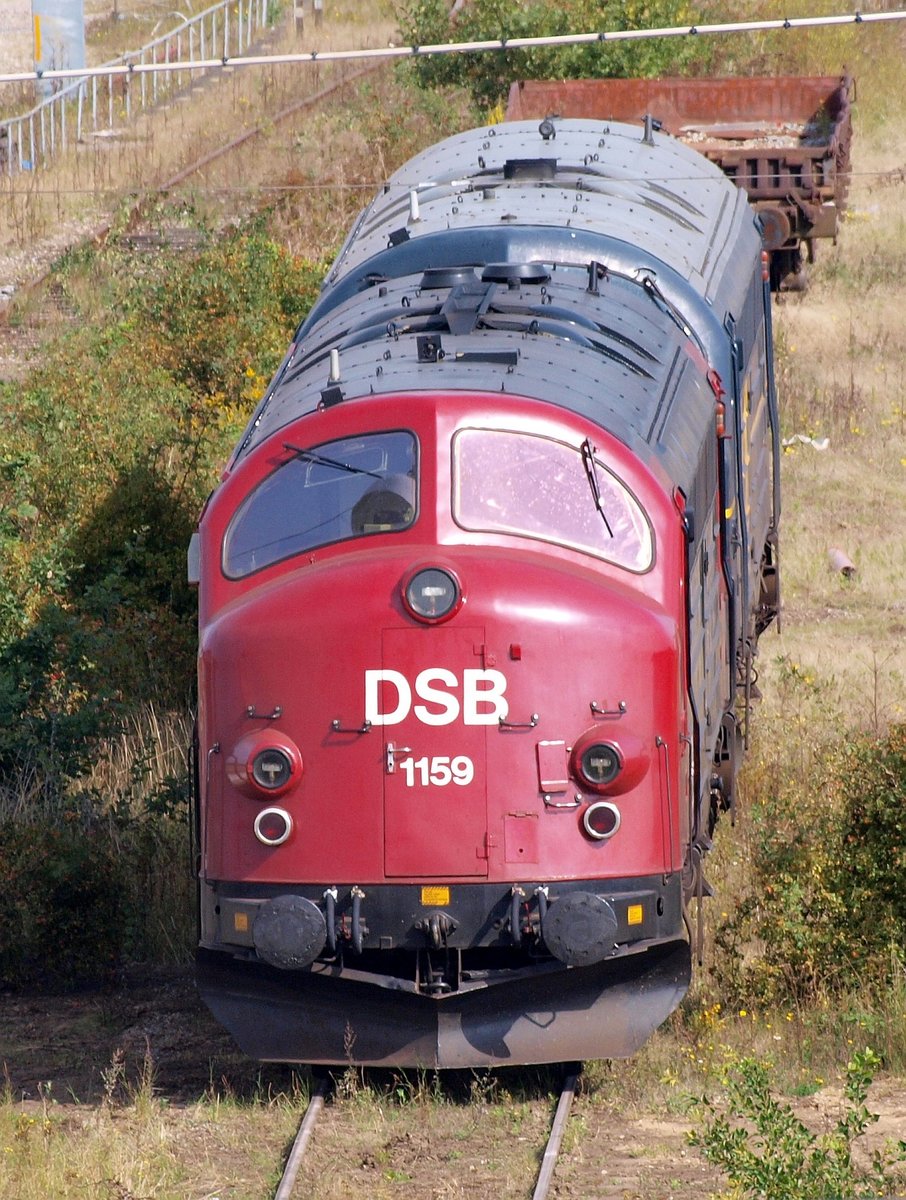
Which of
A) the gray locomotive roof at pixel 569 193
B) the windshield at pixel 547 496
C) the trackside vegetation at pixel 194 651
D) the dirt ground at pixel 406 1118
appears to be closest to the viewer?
the dirt ground at pixel 406 1118

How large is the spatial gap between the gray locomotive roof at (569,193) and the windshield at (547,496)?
288 cm

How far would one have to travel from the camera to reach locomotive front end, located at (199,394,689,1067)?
7297mm

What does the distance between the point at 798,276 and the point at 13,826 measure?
46.1 feet

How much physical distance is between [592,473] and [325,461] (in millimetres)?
1149

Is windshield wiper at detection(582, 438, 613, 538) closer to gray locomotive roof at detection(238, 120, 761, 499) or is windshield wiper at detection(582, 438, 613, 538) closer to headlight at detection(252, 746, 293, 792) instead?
gray locomotive roof at detection(238, 120, 761, 499)

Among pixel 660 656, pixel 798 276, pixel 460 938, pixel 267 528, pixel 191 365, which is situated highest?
pixel 798 276

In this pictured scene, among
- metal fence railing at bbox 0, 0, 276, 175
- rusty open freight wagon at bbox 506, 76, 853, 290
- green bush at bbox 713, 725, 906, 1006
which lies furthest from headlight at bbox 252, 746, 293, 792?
metal fence railing at bbox 0, 0, 276, 175

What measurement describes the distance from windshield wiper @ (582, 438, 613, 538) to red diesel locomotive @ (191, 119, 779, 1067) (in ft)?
0.04

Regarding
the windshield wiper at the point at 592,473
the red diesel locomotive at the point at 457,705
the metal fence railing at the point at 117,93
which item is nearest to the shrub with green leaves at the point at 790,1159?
the red diesel locomotive at the point at 457,705

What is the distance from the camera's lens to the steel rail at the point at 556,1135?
23.2 ft

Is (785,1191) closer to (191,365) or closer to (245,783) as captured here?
(245,783)

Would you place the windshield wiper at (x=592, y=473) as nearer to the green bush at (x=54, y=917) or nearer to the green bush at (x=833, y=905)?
the green bush at (x=833, y=905)

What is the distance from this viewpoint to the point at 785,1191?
6.03 m

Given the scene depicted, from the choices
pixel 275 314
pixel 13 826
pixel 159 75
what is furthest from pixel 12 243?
pixel 13 826
